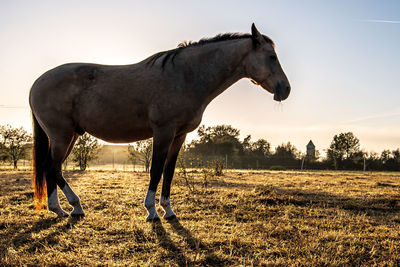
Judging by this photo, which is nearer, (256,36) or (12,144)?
(256,36)

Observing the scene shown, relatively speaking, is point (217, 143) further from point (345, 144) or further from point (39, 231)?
point (39, 231)

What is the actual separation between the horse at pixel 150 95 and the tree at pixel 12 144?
26.4m

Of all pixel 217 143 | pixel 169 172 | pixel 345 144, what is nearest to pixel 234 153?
pixel 217 143

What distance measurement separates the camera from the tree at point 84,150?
2167 cm

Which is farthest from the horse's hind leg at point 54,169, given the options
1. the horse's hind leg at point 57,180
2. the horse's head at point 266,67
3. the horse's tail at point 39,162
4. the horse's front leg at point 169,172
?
the horse's head at point 266,67

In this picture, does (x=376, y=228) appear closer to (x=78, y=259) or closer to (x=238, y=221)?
(x=238, y=221)

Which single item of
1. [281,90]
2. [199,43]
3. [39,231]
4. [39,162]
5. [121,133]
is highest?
[199,43]

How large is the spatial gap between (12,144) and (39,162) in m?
27.2

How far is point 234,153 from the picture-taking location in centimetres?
5434

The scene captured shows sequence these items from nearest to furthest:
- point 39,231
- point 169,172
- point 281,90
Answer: point 39,231, point 281,90, point 169,172

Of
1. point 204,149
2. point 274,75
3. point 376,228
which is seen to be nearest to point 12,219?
point 274,75

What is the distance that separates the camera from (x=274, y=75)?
162 inches

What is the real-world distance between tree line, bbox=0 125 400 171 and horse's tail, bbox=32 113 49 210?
12.1 feet

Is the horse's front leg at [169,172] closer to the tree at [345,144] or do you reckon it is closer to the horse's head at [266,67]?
the horse's head at [266,67]
